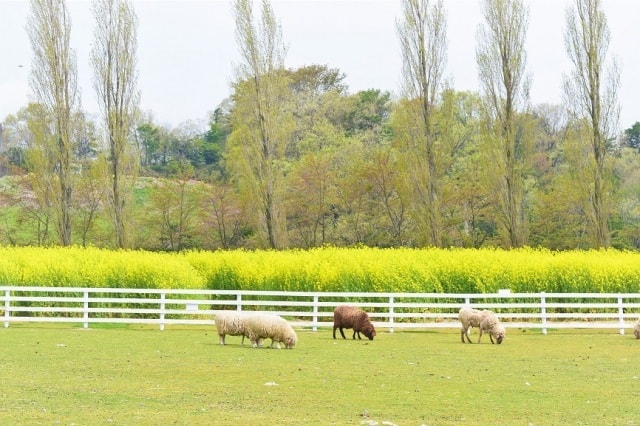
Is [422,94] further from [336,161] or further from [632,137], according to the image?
[632,137]

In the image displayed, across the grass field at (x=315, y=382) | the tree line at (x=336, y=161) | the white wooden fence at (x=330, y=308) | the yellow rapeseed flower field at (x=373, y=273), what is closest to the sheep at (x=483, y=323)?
the grass field at (x=315, y=382)

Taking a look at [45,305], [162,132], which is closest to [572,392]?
[45,305]

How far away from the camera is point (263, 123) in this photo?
143ft

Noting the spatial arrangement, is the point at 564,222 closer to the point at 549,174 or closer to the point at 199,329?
the point at 549,174

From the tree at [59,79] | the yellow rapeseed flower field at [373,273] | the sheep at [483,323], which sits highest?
the tree at [59,79]

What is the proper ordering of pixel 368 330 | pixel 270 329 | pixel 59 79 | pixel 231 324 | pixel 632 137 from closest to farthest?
pixel 270 329
pixel 231 324
pixel 368 330
pixel 59 79
pixel 632 137

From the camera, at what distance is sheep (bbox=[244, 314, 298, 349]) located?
773 inches

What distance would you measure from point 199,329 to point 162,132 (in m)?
57.3

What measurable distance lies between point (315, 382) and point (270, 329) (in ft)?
18.5

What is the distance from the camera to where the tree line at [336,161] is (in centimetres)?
4278

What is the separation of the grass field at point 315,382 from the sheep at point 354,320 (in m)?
0.49

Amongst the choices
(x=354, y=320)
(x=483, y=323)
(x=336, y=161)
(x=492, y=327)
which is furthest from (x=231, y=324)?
(x=336, y=161)

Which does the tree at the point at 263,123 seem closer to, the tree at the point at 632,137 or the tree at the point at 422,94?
the tree at the point at 422,94

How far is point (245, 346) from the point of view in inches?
798
